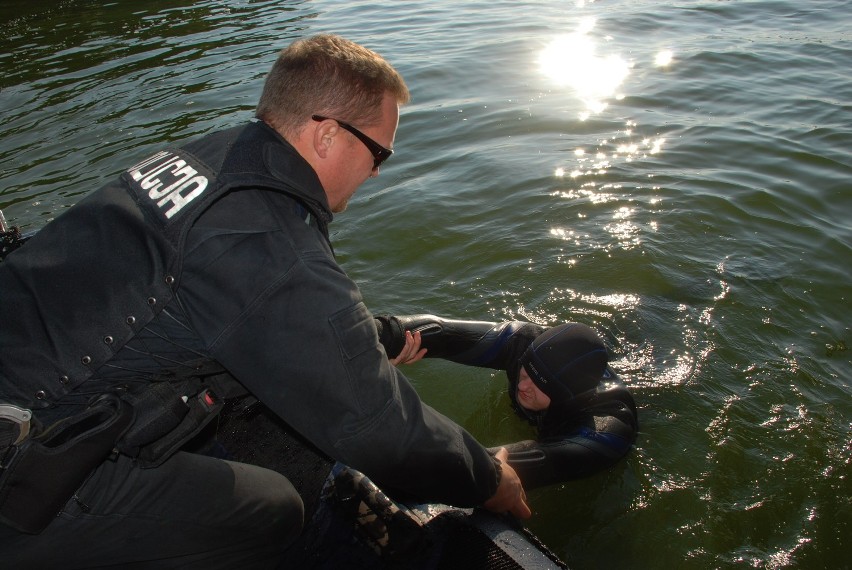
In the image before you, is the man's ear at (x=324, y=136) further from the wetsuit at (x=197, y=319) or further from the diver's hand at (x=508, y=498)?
the diver's hand at (x=508, y=498)

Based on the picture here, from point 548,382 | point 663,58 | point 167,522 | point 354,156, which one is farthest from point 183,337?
point 663,58

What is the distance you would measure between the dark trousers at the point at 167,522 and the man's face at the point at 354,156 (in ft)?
3.71

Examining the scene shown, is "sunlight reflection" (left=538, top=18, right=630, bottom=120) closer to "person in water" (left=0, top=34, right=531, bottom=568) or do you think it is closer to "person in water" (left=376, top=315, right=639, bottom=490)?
"person in water" (left=376, top=315, right=639, bottom=490)

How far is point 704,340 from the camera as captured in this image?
475cm

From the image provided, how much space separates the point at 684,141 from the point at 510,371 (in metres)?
5.22

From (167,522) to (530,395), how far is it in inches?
95.5

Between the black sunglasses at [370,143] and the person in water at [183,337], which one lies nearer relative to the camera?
the person in water at [183,337]

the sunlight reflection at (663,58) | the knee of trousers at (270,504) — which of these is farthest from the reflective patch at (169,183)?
the sunlight reflection at (663,58)

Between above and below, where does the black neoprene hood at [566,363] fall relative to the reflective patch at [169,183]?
below

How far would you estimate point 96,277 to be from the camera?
1771 mm

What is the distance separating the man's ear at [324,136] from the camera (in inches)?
82.0

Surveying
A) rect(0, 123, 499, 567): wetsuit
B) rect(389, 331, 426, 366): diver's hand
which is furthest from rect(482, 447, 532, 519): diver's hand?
rect(389, 331, 426, 366): diver's hand

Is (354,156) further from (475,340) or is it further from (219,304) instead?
(475,340)

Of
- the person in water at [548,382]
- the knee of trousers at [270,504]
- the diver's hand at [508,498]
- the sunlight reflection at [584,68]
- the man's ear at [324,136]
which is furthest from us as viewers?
the sunlight reflection at [584,68]
